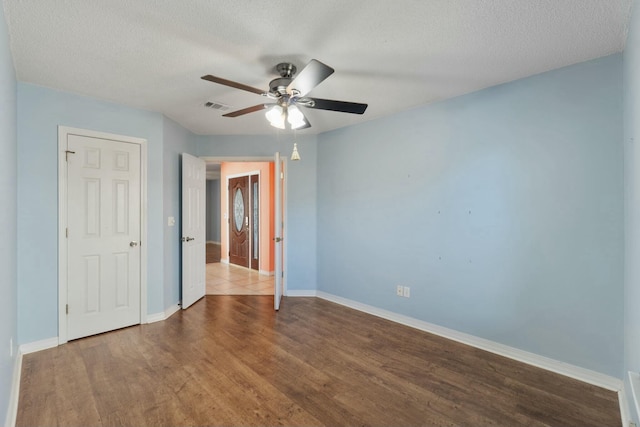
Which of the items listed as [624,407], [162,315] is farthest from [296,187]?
[624,407]

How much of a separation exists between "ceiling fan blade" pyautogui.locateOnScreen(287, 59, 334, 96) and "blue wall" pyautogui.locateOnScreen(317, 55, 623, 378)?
1.72m

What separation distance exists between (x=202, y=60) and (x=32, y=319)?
278 centimetres

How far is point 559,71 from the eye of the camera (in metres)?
2.35

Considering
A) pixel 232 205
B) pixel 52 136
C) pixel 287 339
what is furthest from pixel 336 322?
pixel 232 205

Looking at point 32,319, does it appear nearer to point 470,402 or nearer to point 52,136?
point 52,136

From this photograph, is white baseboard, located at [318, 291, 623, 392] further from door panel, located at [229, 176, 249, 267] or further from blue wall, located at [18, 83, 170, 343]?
door panel, located at [229, 176, 249, 267]

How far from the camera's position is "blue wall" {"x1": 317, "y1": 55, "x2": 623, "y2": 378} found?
85.7 inches

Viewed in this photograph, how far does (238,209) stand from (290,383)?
497 cm

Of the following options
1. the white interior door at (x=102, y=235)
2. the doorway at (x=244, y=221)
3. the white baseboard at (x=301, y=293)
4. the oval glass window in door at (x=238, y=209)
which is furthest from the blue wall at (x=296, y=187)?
the oval glass window in door at (x=238, y=209)

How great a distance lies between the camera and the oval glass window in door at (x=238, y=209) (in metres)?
6.57

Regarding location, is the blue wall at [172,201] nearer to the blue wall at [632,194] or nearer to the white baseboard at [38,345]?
→ the white baseboard at [38,345]

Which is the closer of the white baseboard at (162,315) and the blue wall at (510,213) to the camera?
the blue wall at (510,213)

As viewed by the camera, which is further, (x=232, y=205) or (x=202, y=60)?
(x=232, y=205)

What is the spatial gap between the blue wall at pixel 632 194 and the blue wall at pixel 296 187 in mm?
3291
